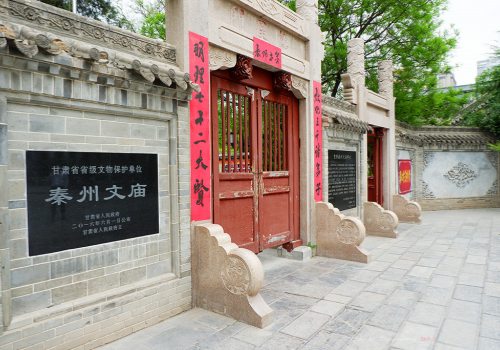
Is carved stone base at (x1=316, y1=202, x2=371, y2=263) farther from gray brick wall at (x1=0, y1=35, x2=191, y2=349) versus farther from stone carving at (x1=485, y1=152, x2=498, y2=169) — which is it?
stone carving at (x1=485, y1=152, x2=498, y2=169)

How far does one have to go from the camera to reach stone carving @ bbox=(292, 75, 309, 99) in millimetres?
6254

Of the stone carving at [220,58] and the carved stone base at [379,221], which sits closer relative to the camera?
the stone carving at [220,58]

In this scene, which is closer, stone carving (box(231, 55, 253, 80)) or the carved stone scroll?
the carved stone scroll

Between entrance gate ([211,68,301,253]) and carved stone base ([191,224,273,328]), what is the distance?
30.5 inches

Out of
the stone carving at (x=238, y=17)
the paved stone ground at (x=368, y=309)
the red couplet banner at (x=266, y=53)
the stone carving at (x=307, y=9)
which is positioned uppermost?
the stone carving at (x=307, y=9)

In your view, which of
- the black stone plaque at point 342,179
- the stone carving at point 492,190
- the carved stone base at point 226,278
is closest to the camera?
the carved stone base at point 226,278

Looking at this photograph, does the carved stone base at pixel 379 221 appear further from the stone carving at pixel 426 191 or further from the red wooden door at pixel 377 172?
the stone carving at pixel 426 191

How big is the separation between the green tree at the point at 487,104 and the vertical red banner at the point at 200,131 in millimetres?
12984

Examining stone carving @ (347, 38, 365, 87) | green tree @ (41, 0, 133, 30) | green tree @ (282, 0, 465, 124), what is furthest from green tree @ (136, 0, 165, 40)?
stone carving @ (347, 38, 365, 87)

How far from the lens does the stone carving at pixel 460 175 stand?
13289 mm

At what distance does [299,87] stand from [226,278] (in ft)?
12.5

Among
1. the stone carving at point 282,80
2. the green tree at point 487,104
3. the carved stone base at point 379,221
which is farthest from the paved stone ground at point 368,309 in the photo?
the green tree at point 487,104

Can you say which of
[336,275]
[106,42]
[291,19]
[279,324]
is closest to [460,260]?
[336,275]

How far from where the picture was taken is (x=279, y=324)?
3.73m
